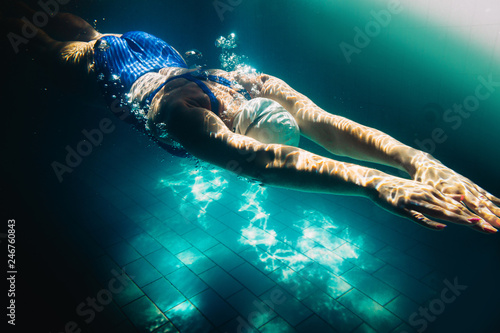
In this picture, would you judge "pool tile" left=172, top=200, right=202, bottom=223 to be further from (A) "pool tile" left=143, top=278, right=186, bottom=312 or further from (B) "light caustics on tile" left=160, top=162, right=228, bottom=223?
(A) "pool tile" left=143, top=278, right=186, bottom=312

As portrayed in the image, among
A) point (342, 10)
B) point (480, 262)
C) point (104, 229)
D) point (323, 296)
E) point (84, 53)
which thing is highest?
point (342, 10)

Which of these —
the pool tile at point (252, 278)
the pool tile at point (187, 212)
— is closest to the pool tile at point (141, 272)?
the pool tile at point (187, 212)

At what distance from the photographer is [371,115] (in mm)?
4898

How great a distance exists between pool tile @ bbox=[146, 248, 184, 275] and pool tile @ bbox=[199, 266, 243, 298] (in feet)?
1.46

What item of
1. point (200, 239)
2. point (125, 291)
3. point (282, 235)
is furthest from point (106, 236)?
point (282, 235)

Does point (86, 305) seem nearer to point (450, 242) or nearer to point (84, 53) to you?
point (84, 53)

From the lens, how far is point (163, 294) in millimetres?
3443

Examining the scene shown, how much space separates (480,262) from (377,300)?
6.16 ft

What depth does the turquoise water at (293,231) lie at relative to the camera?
10.6ft

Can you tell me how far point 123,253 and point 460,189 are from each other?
4233 millimetres

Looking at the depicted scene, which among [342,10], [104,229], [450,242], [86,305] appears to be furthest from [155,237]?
[342,10]

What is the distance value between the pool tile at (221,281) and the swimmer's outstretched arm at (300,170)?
2.20m

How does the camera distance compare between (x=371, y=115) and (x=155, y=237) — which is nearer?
(x=155, y=237)

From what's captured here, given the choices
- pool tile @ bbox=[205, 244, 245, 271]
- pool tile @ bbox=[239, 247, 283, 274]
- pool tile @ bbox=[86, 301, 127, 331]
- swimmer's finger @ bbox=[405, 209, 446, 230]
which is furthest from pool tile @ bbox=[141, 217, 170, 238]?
swimmer's finger @ bbox=[405, 209, 446, 230]
